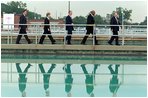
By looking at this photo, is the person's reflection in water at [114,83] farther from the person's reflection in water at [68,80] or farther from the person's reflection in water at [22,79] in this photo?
the person's reflection in water at [22,79]

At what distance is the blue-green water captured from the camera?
7.47 m

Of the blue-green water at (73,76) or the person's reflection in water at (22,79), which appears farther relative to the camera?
the person's reflection in water at (22,79)

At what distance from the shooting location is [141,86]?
26.8 feet

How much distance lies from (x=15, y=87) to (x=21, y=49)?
21.2ft

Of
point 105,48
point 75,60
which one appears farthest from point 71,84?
point 105,48

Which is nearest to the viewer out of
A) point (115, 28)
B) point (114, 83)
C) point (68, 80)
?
point (114, 83)

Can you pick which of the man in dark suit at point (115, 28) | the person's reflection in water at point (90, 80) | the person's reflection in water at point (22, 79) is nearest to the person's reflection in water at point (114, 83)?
the person's reflection in water at point (90, 80)

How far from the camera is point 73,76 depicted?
959cm

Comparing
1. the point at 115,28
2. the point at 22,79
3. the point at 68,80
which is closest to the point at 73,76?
the point at 68,80

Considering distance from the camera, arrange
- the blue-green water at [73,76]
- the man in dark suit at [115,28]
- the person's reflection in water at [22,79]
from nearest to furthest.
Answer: the blue-green water at [73,76]
the person's reflection in water at [22,79]
the man in dark suit at [115,28]

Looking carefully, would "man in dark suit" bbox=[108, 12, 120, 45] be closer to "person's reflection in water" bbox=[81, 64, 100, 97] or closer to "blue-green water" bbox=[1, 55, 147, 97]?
"blue-green water" bbox=[1, 55, 147, 97]

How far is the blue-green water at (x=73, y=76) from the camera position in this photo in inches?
294

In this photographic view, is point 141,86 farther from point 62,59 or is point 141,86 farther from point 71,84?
point 62,59

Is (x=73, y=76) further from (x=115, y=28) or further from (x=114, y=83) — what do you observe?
(x=115, y=28)
